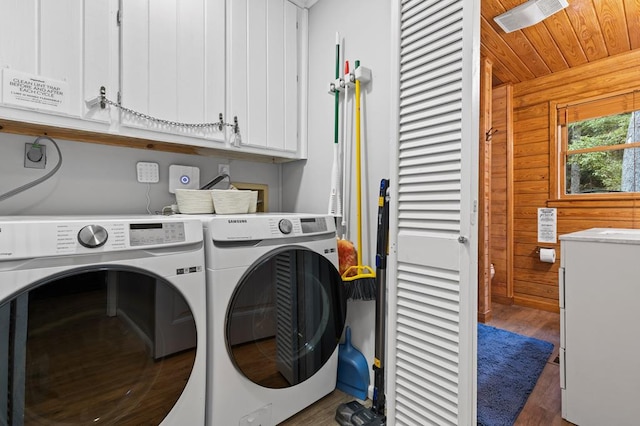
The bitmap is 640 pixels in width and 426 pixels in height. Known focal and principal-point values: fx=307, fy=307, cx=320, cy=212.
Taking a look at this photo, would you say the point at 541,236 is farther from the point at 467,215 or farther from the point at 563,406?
the point at 467,215

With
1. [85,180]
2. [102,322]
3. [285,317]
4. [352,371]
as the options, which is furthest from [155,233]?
[352,371]

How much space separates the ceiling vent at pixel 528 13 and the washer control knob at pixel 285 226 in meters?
2.26

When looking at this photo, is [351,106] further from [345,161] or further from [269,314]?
[269,314]

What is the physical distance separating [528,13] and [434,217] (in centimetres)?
197

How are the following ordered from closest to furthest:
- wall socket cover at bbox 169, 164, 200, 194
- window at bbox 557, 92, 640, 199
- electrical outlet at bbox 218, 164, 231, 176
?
wall socket cover at bbox 169, 164, 200, 194, electrical outlet at bbox 218, 164, 231, 176, window at bbox 557, 92, 640, 199

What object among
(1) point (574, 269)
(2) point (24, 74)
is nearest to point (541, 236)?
(1) point (574, 269)

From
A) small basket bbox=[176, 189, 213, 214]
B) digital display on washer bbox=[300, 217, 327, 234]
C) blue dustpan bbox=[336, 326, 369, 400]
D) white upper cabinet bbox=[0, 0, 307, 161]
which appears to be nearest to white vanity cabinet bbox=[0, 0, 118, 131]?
white upper cabinet bbox=[0, 0, 307, 161]

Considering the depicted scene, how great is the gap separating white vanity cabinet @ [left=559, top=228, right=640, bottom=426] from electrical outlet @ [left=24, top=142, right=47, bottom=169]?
264 centimetres

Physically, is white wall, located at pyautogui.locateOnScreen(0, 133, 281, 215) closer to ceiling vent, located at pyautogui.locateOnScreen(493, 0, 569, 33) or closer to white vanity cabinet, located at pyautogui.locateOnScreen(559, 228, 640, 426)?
white vanity cabinet, located at pyautogui.locateOnScreen(559, 228, 640, 426)

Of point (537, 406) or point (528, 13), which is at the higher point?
point (528, 13)

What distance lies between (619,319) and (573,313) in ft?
0.55

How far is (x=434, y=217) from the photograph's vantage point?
1.28m

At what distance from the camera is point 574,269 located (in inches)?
61.1

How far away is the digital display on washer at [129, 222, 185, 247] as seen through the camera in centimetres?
105
